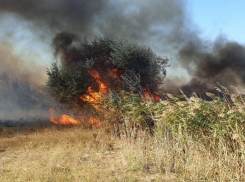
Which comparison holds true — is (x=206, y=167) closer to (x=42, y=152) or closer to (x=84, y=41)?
(x=42, y=152)

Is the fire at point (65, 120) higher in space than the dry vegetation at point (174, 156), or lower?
higher

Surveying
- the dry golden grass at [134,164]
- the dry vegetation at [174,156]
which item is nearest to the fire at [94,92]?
the dry golden grass at [134,164]

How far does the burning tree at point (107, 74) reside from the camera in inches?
957

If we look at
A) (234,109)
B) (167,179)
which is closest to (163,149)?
(167,179)

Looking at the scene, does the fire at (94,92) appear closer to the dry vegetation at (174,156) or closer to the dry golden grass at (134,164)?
the dry golden grass at (134,164)

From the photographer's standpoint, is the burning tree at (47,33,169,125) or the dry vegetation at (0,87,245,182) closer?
the dry vegetation at (0,87,245,182)

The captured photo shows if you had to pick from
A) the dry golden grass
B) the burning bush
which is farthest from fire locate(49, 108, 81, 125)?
the dry golden grass

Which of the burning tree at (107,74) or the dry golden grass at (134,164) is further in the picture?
the burning tree at (107,74)

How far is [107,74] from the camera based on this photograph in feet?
83.0

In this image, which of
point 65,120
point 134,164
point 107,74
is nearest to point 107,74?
point 107,74

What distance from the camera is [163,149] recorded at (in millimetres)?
10969

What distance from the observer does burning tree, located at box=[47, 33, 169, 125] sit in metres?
24.3

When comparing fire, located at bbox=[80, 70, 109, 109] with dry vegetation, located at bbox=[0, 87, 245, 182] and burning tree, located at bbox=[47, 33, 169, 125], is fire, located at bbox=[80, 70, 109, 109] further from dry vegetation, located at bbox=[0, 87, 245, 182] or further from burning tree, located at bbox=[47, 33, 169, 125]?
dry vegetation, located at bbox=[0, 87, 245, 182]

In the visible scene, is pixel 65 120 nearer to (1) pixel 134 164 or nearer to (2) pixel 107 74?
(2) pixel 107 74
